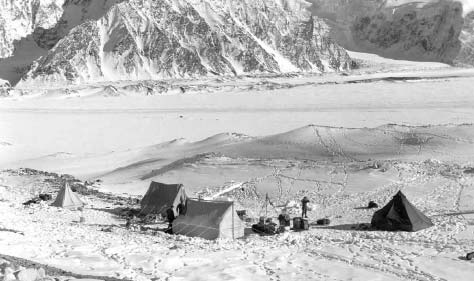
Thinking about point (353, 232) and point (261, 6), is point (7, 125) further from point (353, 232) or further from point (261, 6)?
point (261, 6)

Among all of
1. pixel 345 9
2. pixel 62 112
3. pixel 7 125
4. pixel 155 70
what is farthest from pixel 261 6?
pixel 7 125

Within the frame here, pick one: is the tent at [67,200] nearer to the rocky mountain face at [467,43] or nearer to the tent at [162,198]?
the tent at [162,198]

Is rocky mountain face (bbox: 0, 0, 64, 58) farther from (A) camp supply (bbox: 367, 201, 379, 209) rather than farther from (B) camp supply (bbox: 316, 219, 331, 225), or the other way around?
(B) camp supply (bbox: 316, 219, 331, 225)

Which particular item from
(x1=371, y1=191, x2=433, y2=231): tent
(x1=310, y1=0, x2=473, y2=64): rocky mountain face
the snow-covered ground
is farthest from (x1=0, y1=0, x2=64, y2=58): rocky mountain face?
(x1=371, y1=191, x2=433, y2=231): tent

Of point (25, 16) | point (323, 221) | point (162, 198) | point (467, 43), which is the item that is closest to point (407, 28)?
point (467, 43)

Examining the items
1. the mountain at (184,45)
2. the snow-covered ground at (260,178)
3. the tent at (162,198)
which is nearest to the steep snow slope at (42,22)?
the mountain at (184,45)

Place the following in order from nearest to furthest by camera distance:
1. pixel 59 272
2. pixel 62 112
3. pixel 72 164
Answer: pixel 59 272 < pixel 72 164 < pixel 62 112
